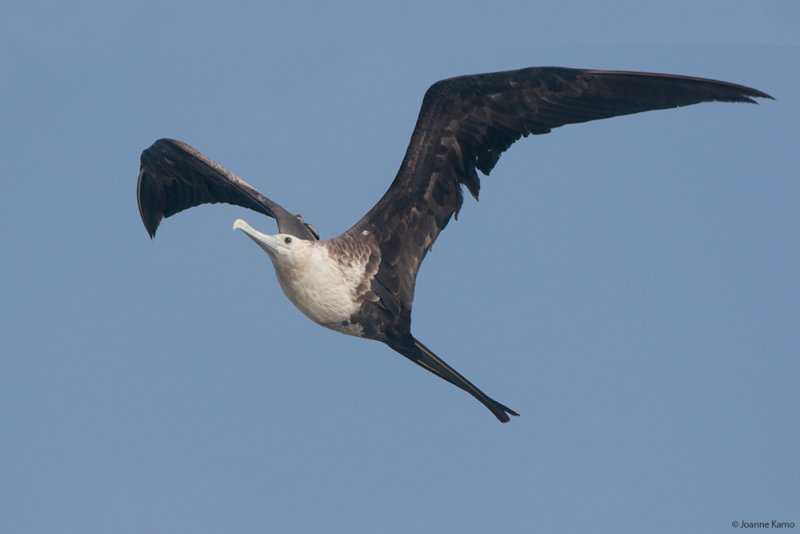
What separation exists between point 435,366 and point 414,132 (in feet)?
5.31

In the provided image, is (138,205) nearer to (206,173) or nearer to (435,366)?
(206,173)

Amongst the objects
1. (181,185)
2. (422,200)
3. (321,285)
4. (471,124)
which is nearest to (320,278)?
(321,285)

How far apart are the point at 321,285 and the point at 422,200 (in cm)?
93

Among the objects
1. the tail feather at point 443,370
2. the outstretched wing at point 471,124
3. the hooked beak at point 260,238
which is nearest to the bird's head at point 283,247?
the hooked beak at point 260,238

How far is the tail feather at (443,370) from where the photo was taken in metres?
7.36

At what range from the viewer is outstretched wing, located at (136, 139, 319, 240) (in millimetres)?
7598

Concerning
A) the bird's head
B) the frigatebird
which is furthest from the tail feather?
the bird's head

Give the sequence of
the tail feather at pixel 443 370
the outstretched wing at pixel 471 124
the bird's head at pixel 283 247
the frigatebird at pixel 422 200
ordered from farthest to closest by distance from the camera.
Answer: the tail feather at pixel 443 370 → the bird's head at pixel 283 247 → the frigatebird at pixel 422 200 → the outstretched wing at pixel 471 124

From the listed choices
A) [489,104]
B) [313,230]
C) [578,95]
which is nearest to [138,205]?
[313,230]

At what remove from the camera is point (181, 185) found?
8.37 metres

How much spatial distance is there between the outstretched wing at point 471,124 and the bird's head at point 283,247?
1.45ft

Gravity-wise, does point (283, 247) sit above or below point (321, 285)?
above

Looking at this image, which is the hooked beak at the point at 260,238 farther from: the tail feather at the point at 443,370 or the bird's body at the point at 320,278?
the tail feather at the point at 443,370

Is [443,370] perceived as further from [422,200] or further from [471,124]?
[471,124]
